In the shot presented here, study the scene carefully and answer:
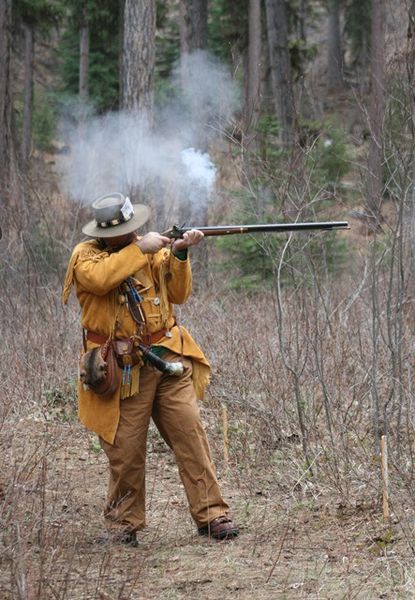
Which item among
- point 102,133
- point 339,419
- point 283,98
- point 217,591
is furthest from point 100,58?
point 217,591

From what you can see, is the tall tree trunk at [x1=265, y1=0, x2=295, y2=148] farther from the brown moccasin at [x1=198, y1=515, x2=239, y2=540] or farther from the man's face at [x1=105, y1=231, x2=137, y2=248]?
the brown moccasin at [x1=198, y1=515, x2=239, y2=540]

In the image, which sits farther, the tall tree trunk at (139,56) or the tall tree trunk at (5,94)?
the tall tree trunk at (5,94)

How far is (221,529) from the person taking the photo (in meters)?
5.92

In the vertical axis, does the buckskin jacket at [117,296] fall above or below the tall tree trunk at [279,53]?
above

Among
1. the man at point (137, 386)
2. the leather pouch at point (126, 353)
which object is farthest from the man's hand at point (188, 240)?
the leather pouch at point (126, 353)

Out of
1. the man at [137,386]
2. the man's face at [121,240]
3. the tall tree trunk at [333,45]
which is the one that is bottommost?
the tall tree trunk at [333,45]

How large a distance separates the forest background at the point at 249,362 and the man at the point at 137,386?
0.24 meters

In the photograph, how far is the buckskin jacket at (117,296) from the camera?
581 centimetres

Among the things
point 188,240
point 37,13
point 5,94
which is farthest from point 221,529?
point 37,13

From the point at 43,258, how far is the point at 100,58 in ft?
57.5

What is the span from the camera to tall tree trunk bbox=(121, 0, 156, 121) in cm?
1371

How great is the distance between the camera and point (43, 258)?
40.2 ft

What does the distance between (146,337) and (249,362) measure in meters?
3.40

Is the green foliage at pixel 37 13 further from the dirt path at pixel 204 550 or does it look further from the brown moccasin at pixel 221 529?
the brown moccasin at pixel 221 529
